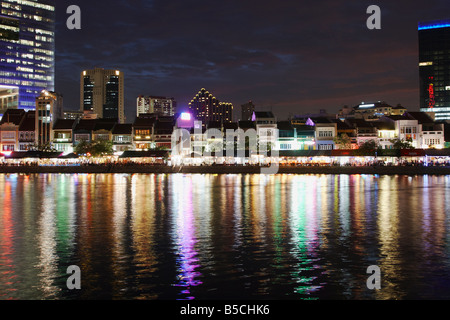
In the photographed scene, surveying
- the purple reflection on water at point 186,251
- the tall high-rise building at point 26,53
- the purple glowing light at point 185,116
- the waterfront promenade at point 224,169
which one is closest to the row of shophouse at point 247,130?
the purple glowing light at point 185,116

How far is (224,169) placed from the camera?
9394 centimetres

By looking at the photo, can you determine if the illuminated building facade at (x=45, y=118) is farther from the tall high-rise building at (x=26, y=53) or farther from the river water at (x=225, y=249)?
the river water at (x=225, y=249)

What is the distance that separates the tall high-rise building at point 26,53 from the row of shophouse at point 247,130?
6958cm

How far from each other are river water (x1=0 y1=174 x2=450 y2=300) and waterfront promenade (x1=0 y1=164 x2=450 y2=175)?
4847 cm

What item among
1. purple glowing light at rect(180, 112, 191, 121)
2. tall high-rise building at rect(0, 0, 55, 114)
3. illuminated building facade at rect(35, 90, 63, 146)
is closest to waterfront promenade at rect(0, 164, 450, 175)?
illuminated building facade at rect(35, 90, 63, 146)

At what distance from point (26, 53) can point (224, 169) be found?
128949mm

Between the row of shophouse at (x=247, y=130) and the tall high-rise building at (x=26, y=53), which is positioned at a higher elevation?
the tall high-rise building at (x=26, y=53)

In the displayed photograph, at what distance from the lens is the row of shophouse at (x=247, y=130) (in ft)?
351

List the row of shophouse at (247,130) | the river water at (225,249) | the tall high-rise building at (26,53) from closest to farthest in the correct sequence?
the river water at (225,249), the row of shophouse at (247,130), the tall high-rise building at (26,53)

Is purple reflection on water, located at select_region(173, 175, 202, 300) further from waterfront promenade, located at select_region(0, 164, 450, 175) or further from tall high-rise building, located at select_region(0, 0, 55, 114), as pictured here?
tall high-rise building, located at select_region(0, 0, 55, 114)

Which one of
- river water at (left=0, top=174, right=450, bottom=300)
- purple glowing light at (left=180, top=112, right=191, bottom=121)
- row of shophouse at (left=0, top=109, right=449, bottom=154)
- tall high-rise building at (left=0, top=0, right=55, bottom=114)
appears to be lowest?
river water at (left=0, top=174, right=450, bottom=300)

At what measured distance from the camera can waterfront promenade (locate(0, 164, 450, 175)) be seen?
86.6m
